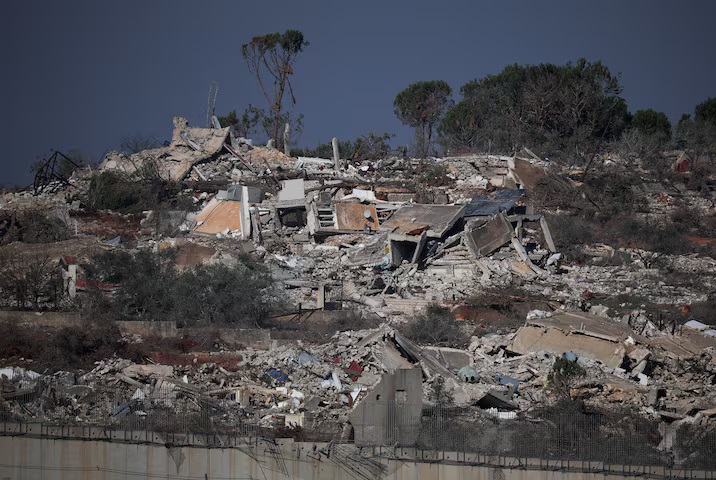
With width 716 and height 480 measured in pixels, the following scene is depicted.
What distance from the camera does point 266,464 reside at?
11016 mm

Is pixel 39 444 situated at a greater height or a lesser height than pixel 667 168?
lesser

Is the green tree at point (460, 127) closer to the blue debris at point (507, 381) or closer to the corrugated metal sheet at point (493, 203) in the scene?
the corrugated metal sheet at point (493, 203)

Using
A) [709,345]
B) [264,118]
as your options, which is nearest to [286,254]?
[709,345]

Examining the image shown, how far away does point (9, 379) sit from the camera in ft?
43.5

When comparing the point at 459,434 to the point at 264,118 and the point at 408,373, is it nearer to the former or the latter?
the point at 408,373

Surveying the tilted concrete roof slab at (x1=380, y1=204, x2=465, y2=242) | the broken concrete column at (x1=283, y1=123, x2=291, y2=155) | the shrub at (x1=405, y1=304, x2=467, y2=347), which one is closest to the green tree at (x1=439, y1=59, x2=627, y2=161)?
the broken concrete column at (x1=283, y1=123, x2=291, y2=155)

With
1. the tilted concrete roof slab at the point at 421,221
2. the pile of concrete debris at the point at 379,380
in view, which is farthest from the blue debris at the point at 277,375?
the tilted concrete roof slab at the point at 421,221

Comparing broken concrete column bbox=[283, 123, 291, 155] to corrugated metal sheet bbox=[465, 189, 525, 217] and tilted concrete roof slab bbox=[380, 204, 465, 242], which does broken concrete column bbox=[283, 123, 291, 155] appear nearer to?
corrugated metal sheet bbox=[465, 189, 525, 217]

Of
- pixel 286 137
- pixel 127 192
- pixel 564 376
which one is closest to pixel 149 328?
pixel 564 376

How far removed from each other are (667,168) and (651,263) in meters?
7.65

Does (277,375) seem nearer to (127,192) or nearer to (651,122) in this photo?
(127,192)

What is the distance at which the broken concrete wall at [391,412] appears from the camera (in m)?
11.0

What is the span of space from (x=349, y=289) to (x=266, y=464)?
26.2 ft

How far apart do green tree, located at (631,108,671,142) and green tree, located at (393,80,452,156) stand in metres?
6.89
